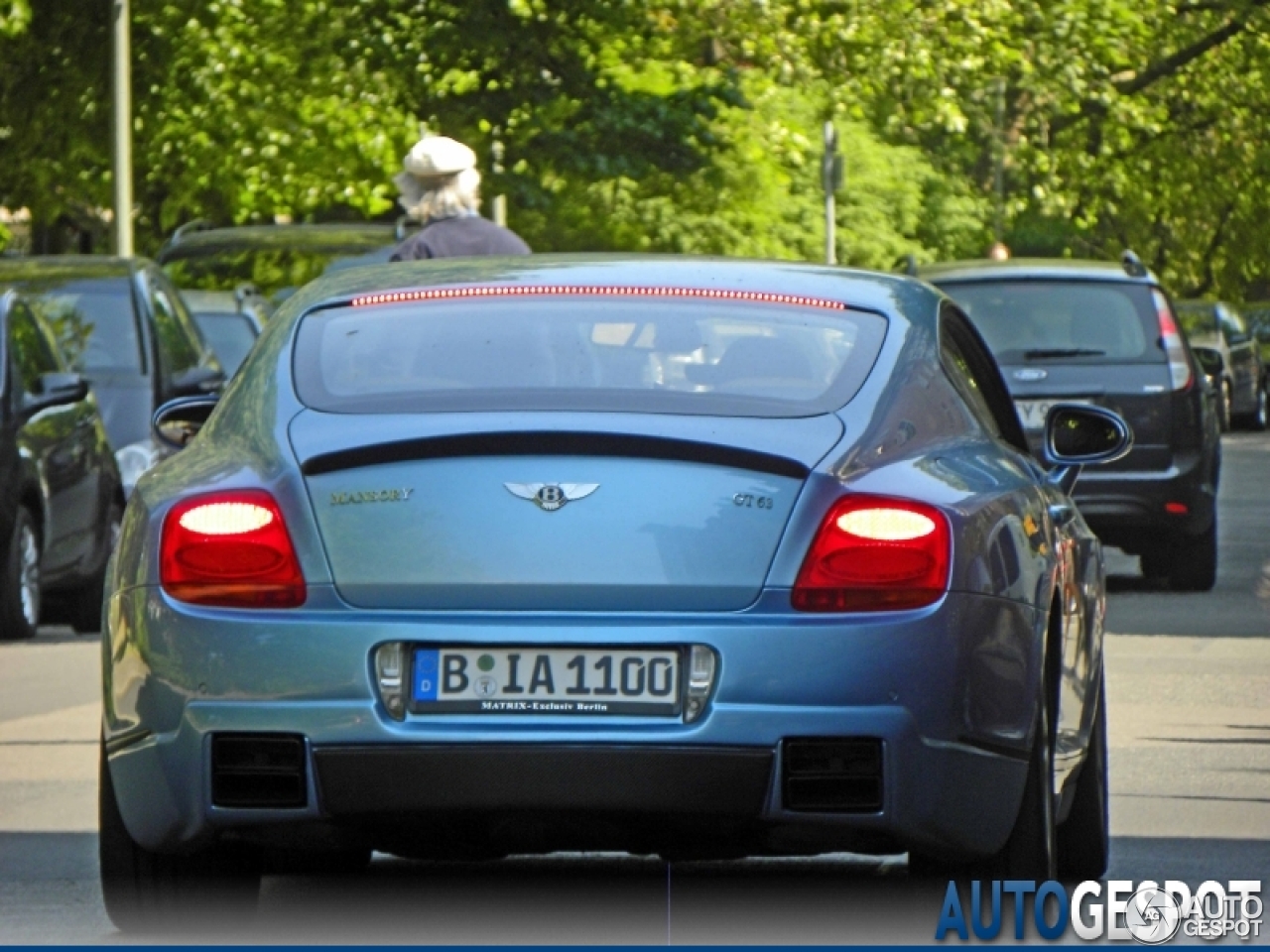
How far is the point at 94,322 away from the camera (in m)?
17.0

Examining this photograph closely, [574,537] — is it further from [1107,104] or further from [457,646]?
[1107,104]

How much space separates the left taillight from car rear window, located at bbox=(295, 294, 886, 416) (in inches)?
13.3

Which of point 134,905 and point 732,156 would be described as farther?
point 732,156

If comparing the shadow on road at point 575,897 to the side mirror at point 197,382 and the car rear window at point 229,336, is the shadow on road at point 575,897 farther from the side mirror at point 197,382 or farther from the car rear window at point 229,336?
the car rear window at point 229,336

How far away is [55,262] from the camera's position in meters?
17.8

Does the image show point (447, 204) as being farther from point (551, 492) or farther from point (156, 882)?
point (551, 492)

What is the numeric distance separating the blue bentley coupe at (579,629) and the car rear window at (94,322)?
10398mm

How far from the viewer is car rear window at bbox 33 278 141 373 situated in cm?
1684

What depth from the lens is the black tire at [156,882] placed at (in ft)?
21.5

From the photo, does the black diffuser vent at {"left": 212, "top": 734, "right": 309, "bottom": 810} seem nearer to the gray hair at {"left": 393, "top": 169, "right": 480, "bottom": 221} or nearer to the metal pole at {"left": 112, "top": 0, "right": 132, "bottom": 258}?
the gray hair at {"left": 393, "top": 169, "right": 480, "bottom": 221}

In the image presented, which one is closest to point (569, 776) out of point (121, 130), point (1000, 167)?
point (121, 130)

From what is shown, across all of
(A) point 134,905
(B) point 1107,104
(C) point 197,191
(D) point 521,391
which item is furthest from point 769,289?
(B) point 1107,104

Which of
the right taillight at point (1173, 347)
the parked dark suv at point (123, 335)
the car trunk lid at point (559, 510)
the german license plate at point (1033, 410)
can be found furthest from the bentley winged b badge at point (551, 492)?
the right taillight at point (1173, 347)

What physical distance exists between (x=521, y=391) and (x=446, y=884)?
1.49m
